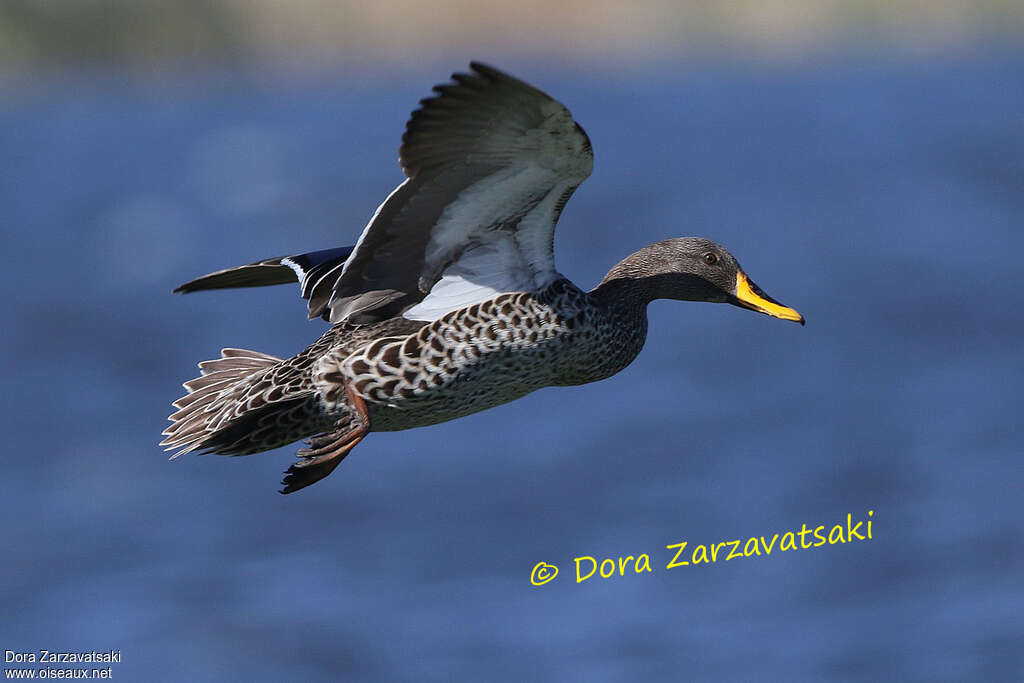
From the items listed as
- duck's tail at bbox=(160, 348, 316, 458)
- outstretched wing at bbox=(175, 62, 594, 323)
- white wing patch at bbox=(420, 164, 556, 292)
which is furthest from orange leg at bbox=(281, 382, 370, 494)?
white wing patch at bbox=(420, 164, 556, 292)

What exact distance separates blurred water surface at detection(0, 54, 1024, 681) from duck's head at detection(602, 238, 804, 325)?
1010 cm

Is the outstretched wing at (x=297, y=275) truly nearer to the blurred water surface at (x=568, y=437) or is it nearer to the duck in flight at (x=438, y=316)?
the duck in flight at (x=438, y=316)

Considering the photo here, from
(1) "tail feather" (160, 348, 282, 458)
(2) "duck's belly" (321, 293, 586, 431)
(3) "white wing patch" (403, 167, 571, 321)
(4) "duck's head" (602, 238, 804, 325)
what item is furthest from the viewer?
(4) "duck's head" (602, 238, 804, 325)

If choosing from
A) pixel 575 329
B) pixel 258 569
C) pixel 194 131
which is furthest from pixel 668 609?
pixel 194 131

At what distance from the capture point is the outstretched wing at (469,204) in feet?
16.8

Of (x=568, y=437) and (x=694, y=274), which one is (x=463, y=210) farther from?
(x=568, y=437)

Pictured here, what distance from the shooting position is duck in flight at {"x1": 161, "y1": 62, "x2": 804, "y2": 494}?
5.39m

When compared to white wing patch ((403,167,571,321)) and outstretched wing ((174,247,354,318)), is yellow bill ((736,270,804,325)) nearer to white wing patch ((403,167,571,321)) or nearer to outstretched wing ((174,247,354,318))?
white wing patch ((403,167,571,321))

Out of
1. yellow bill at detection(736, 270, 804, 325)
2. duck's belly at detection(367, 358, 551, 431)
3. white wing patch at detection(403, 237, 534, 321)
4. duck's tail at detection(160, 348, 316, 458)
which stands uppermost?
yellow bill at detection(736, 270, 804, 325)

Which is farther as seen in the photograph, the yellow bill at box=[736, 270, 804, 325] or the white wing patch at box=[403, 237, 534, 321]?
the yellow bill at box=[736, 270, 804, 325]

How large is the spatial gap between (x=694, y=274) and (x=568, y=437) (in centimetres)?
1281

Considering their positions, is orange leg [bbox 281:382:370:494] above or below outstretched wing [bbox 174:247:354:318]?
below

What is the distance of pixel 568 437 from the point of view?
753 inches

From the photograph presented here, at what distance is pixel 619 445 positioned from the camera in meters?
19.3
